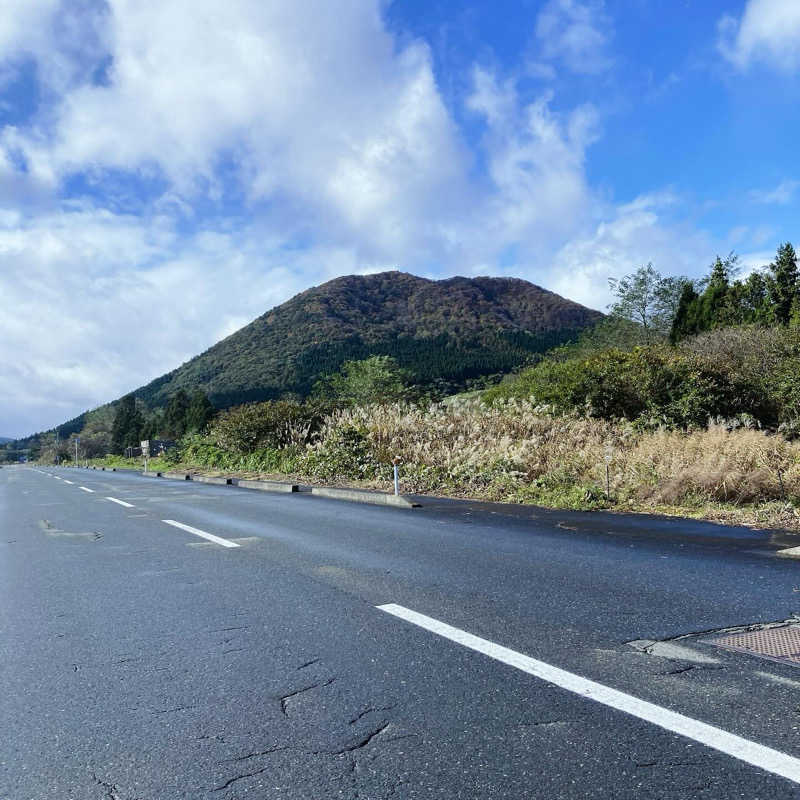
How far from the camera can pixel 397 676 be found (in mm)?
3512

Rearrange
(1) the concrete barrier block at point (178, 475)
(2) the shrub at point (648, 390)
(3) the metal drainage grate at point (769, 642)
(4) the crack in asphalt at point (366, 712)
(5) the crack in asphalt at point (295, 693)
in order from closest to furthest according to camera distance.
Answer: (4) the crack in asphalt at point (366, 712) → (5) the crack in asphalt at point (295, 693) → (3) the metal drainage grate at point (769, 642) → (2) the shrub at point (648, 390) → (1) the concrete barrier block at point (178, 475)

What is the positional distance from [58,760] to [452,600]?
3000mm

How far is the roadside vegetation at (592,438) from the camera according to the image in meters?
10.4

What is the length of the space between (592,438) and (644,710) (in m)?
12.6

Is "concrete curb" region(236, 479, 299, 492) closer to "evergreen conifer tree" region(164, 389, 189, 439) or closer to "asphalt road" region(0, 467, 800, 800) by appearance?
"asphalt road" region(0, 467, 800, 800)

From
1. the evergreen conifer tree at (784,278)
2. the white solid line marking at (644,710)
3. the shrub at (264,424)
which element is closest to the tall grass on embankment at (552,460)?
the shrub at (264,424)

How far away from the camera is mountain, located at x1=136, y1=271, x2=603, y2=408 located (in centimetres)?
9700

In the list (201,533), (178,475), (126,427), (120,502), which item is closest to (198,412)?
(126,427)

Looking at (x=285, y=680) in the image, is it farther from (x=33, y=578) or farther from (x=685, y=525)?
(x=685, y=525)

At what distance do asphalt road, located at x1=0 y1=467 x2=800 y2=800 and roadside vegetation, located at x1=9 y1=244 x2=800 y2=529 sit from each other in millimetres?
3345

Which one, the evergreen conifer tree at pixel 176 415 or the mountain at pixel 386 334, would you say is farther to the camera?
the mountain at pixel 386 334

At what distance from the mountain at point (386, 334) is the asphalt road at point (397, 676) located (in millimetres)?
77508

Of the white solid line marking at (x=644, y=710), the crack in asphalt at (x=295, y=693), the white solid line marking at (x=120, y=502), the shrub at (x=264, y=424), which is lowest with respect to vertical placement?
the crack in asphalt at (x=295, y=693)

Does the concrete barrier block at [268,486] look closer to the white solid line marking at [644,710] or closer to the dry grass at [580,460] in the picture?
the dry grass at [580,460]
